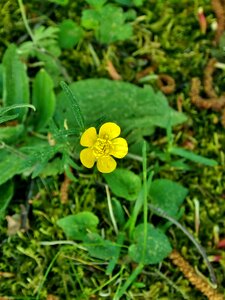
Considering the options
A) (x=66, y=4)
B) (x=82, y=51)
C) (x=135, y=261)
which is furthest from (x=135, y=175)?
(x=66, y=4)

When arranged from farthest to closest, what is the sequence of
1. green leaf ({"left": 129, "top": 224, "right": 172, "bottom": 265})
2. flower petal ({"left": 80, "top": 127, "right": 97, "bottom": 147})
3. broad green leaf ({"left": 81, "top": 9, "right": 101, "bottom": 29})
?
broad green leaf ({"left": 81, "top": 9, "right": 101, "bottom": 29}) → green leaf ({"left": 129, "top": 224, "right": 172, "bottom": 265}) → flower petal ({"left": 80, "top": 127, "right": 97, "bottom": 147})

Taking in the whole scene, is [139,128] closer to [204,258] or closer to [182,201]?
[182,201]

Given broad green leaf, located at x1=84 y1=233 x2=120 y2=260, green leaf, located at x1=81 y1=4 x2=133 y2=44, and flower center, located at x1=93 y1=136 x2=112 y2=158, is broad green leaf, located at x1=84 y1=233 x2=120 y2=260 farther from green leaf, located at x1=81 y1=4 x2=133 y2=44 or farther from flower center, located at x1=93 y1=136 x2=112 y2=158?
green leaf, located at x1=81 y1=4 x2=133 y2=44

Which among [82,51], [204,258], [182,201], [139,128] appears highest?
[82,51]

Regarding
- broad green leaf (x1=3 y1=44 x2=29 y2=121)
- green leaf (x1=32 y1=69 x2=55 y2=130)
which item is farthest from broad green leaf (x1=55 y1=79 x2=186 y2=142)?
broad green leaf (x1=3 y1=44 x2=29 y2=121)

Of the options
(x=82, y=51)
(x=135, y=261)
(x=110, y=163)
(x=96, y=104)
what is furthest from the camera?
(x=82, y=51)
